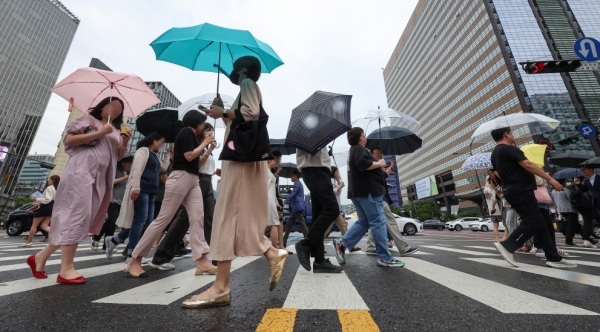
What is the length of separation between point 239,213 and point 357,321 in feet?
3.34

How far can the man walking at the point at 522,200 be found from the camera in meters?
3.32

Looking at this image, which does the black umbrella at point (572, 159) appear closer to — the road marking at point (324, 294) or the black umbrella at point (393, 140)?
the black umbrella at point (393, 140)

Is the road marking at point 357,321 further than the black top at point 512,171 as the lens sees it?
No

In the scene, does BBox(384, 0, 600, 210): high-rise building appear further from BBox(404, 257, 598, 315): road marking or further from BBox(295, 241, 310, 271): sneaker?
BBox(295, 241, 310, 271): sneaker

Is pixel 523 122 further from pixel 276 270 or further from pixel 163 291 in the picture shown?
pixel 163 291

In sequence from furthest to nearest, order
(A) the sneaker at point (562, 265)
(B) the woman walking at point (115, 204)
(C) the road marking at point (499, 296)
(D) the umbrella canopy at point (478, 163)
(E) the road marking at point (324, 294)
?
(D) the umbrella canopy at point (478, 163), (B) the woman walking at point (115, 204), (A) the sneaker at point (562, 265), (E) the road marking at point (324, 294), (C) the road marking at point (499, 296)

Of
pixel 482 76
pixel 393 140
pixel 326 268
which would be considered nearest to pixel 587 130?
pixel 393 140

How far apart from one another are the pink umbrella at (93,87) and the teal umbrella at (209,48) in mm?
477

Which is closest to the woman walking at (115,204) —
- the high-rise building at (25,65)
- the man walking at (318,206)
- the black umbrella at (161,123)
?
the black umbrella at (161,123)

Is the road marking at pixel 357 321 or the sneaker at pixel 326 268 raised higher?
the sneaker at pixel 326 268

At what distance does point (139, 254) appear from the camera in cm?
275

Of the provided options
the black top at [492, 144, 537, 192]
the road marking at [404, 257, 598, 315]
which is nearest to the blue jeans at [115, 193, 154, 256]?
the road marking at [404, 257, 598, 315]

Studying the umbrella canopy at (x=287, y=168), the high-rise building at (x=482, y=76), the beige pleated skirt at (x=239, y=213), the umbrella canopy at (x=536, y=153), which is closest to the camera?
the beige pleated skirt at (x=239, y=213)

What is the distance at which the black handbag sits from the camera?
6.29 ft
